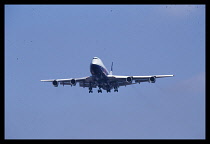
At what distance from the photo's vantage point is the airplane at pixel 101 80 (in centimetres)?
8850

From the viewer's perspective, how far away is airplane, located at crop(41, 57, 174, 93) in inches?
3484

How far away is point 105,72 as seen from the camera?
90.8 m

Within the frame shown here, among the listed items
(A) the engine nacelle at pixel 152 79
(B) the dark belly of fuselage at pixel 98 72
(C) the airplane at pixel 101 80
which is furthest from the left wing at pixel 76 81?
(A) the engine nacelle at pixel 152 79

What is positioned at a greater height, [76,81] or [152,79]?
[152,79]

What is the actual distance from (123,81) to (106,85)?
299 centimetres

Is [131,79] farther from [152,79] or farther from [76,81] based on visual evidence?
[76,81]

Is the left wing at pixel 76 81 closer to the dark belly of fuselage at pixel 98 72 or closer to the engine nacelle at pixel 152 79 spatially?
the dark belly of fuselage at pixel 98 72

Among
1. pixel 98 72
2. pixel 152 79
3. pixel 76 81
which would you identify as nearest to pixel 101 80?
pixel 98 72

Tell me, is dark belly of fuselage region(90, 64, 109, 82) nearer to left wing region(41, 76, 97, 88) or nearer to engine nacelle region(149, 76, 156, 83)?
left wing region(41, 76, 97, 88)

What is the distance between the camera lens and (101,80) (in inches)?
3548
